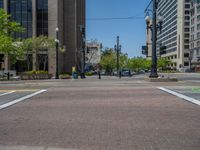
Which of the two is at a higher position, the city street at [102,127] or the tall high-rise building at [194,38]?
the tall high-rise building at [194,38]

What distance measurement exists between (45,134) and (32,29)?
228ft

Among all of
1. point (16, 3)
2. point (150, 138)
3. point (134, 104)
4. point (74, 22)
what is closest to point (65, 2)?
point (74, 22)

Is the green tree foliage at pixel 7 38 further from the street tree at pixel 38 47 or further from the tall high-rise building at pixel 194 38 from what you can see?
the tall high-rise building at pixel 194 38

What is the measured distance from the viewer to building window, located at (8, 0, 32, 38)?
76062 mm

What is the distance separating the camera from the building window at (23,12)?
2995 inches

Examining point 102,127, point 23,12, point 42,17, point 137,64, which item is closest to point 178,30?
point 137,64

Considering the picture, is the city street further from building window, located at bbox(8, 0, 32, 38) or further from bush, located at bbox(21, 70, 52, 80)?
building window, located at bbox(8, 0, 32, 38)

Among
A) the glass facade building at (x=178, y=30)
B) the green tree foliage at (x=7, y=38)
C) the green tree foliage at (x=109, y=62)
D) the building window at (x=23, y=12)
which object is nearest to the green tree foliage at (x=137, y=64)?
the glass facade building at (x=178, y=30)

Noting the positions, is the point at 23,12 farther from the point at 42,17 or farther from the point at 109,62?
the point at 109,62

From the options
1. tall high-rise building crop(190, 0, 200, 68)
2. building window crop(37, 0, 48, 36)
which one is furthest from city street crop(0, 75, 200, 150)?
tall high-rise building crop(190, 0, 200, 68)

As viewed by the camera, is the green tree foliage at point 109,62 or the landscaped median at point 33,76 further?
the green tree foliage at point 109,62

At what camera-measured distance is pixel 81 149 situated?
22.5 feet

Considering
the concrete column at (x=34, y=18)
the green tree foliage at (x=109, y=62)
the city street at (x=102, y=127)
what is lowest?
the city street at (x=102, y=127)

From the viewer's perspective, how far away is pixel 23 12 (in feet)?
251
